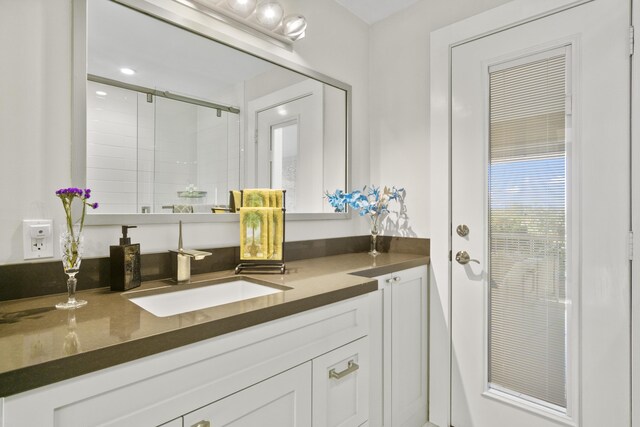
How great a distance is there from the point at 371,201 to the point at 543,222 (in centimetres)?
95

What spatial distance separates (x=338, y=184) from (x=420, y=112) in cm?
64

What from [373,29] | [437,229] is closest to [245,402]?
[437,229]

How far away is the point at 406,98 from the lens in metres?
2.09

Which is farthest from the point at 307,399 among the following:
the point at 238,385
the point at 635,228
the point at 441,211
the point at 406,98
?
the point at 406,98

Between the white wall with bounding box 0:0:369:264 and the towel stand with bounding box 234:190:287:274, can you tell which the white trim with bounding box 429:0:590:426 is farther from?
the white wall with bounding box 0:0:369:264

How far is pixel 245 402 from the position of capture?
34.8 inches

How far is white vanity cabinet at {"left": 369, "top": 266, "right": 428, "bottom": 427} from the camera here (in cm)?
154

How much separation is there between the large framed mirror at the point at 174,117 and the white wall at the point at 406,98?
597 mm

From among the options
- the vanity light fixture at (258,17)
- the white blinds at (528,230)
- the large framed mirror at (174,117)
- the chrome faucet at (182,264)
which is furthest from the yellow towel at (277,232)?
the white blinds at (528,230)

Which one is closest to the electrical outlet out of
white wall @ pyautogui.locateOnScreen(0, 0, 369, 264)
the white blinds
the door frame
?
white wall @ pyautogui.locateOnScreen(0, 0, 369, 264)

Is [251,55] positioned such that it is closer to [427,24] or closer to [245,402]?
[427,24]

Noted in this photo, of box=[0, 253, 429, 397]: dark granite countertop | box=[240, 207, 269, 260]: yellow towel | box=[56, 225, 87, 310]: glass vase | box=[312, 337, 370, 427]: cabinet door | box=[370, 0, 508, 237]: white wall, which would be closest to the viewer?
box=[0, 253, 429, 397]: dark granite countertop

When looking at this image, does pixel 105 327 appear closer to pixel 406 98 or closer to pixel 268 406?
pixel 268 406

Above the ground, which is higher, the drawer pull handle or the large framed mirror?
the large framed mirror
